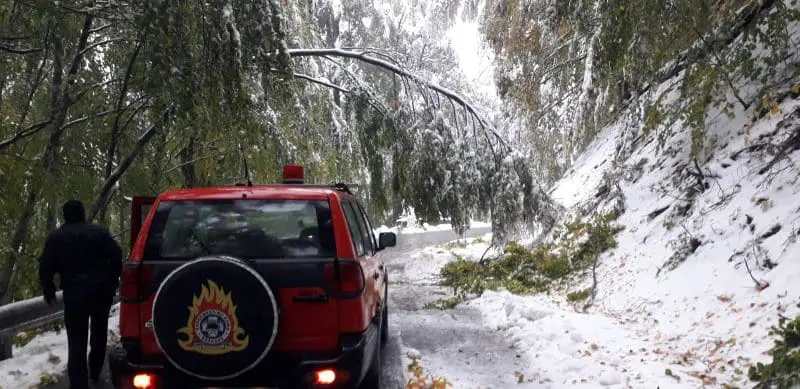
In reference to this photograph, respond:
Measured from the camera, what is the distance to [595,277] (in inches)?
371

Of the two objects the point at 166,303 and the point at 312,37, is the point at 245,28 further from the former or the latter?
the point at 312,37

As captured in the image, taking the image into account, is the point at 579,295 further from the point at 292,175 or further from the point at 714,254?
the point at 292,175

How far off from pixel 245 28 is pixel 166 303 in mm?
3207

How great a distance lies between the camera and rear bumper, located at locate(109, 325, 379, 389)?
3809mm

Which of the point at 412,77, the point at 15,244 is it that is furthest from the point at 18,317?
the point at 412,77

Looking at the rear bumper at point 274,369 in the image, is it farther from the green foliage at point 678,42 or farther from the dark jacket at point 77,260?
the green foliage at point 678,42

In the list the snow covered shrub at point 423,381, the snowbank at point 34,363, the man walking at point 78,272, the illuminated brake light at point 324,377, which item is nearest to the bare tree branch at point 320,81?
the man walking at point 78,272

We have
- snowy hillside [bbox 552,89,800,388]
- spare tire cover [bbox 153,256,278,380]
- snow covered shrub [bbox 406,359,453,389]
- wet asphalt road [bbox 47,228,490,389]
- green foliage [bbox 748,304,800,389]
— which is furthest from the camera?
wet asphalt road [bbox 47,228,490,389]

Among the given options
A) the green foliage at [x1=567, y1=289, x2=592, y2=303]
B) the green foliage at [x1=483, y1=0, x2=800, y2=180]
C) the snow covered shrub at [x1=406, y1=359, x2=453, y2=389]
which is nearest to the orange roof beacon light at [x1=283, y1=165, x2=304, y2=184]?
the snow covered shrub at [x1=406, y1=359, x2=453, y2=389]

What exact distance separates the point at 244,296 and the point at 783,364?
12.5 feet

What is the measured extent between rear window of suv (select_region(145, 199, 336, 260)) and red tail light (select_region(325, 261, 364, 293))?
6.6 inches

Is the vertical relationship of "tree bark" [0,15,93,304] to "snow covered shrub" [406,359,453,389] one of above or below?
above

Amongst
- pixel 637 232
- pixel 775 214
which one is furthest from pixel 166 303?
pixel 637 232

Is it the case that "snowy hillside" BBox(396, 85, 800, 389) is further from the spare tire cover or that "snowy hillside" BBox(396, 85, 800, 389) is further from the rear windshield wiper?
the rear windshield wiper
